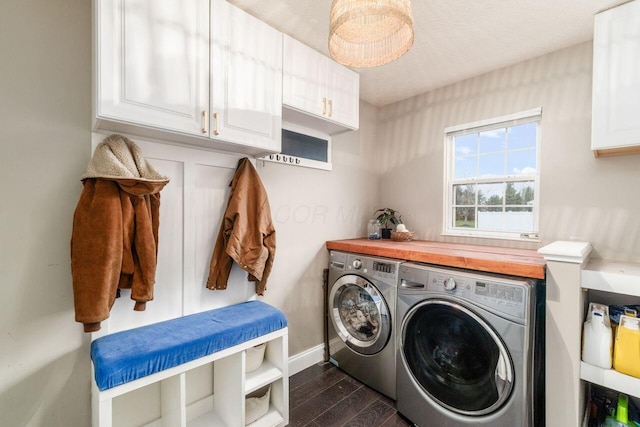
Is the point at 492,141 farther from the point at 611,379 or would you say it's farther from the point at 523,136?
the point at 611,379

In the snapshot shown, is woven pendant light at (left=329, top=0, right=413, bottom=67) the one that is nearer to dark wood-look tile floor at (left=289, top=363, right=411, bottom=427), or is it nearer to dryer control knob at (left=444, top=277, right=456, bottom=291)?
dryer control knob at (left=444, top=277, right=456, bottom=291)

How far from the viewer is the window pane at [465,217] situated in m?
2.49

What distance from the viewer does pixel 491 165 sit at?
240 cm

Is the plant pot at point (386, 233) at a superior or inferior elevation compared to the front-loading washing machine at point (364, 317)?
superior

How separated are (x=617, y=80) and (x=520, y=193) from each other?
0.91m

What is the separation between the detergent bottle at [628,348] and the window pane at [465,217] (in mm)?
1262

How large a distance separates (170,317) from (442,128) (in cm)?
275

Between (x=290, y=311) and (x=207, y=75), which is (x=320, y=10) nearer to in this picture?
(x=207, y=75)

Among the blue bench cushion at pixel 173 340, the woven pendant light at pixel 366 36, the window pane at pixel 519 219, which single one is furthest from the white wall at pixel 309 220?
the window pane at pixel 519 219

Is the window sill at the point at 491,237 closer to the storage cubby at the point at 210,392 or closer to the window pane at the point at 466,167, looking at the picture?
the window pane at the point at 466,167

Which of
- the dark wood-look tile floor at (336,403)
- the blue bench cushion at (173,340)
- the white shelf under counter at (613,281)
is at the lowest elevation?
the dark wood-look tile floor at (336,403)

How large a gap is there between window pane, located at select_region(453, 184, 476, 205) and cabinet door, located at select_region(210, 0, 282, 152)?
71.9 inches

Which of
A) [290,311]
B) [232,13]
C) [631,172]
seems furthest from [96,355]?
[631,172]

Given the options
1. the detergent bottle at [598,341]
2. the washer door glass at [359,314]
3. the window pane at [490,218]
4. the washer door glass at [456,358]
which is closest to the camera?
the detergent bottle at [598,341]
